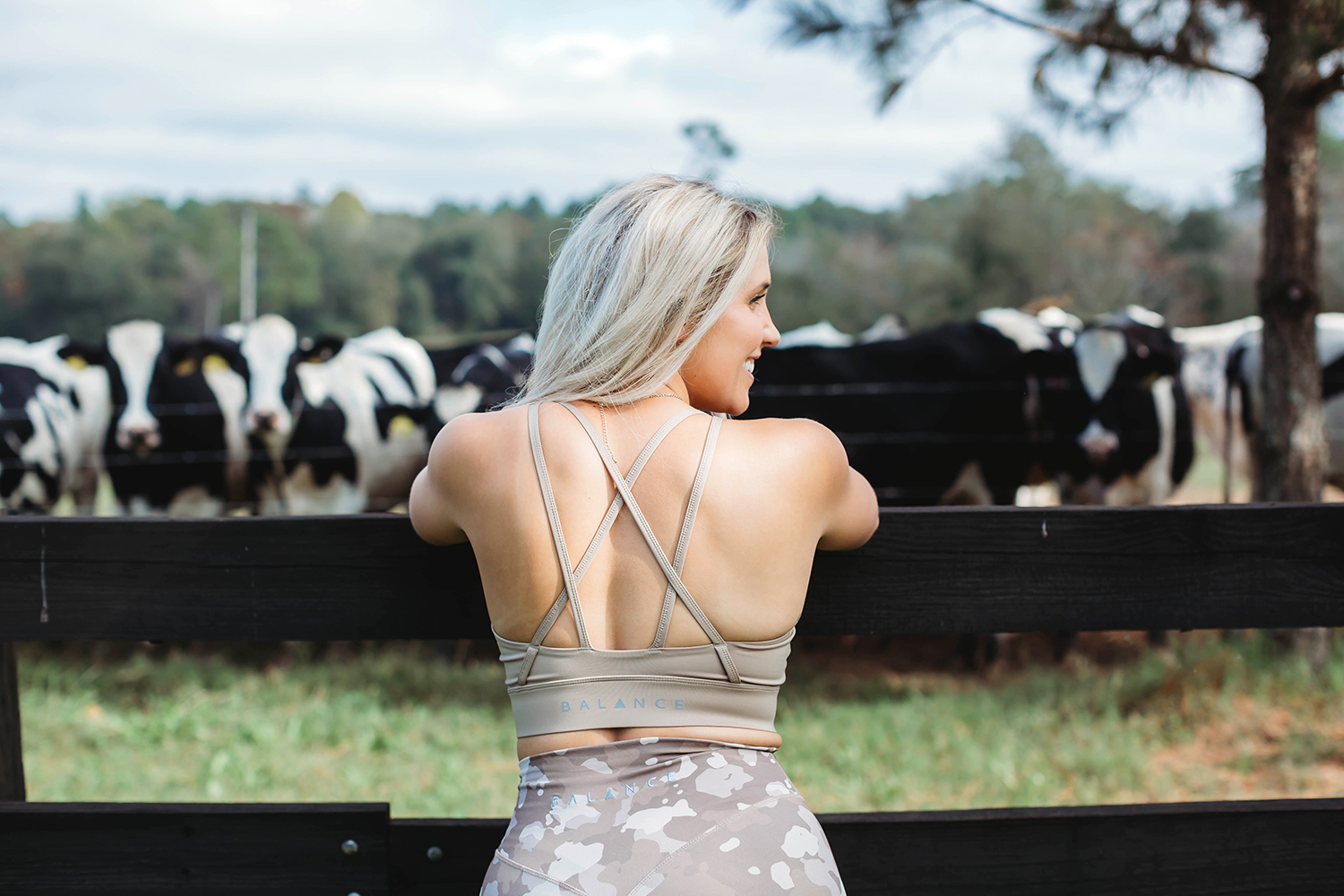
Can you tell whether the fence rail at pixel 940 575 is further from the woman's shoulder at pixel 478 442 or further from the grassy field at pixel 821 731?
the grassy field at pixel 821 731

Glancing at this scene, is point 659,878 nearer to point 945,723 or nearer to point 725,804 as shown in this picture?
point 725,804

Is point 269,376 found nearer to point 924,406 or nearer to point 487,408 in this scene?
point 487,408

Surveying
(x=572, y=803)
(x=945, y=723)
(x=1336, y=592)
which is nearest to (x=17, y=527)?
(x=572, y=803)

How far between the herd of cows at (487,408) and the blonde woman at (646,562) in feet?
17.6

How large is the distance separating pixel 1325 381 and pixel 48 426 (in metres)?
8.56

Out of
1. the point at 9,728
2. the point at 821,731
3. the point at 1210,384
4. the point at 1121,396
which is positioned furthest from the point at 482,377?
the point at 1210,384

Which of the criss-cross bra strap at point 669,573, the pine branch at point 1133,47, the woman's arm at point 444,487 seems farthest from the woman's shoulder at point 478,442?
the pine branch at point 1133,47

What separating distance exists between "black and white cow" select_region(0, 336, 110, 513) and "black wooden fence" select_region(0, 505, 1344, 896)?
5899 millimetres

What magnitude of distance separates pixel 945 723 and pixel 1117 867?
298 centimetres

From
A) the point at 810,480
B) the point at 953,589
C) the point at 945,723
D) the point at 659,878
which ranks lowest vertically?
the point at 945,723

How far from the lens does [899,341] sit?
7008mm

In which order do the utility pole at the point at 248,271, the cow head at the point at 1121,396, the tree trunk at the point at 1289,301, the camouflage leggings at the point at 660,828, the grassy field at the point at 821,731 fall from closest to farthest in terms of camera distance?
1. the camouflage leggings at the point at 660,828
2. the grassy field at the point at 821,731
3. the tree trunk at the point at 1289,301
4. the cow head at the point at 1121,396
5. the utility pole at the point at 248,271

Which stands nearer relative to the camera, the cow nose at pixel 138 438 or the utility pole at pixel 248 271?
the cow nose at pixel 138 438

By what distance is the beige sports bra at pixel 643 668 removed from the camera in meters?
1.26
